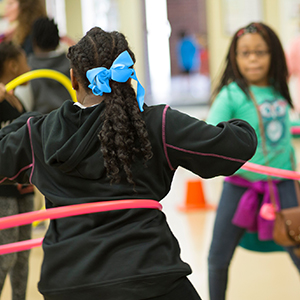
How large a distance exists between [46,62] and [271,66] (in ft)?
5.70

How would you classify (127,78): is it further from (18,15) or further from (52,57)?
(18,15)

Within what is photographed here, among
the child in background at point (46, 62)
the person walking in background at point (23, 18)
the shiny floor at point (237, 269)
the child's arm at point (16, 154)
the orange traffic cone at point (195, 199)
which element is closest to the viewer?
the child's arm at point (16, 154)

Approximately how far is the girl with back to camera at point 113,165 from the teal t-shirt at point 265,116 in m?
0.88

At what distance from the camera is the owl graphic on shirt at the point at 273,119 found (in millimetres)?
2357

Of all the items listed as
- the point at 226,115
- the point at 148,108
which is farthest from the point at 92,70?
the point at 226,115

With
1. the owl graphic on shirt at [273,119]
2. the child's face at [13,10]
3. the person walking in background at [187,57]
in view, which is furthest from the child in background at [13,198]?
the person walking in background at [187,57]

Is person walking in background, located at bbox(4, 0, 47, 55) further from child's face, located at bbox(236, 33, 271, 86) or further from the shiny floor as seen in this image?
child's face, located at bbox(236, 33, 271, 86)

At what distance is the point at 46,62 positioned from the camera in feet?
11.3

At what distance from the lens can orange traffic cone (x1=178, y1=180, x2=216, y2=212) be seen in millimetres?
4828

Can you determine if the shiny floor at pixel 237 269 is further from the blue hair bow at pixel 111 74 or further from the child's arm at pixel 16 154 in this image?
the blue hair bow at pixel 111 74

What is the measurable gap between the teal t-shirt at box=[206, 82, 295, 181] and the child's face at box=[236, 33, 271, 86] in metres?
0.07

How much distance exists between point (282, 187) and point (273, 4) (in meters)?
7.24

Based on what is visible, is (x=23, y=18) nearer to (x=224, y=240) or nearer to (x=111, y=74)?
(x=224, y=240)

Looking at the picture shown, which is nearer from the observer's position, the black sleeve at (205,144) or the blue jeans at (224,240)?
the black sleeve at (205,144)
